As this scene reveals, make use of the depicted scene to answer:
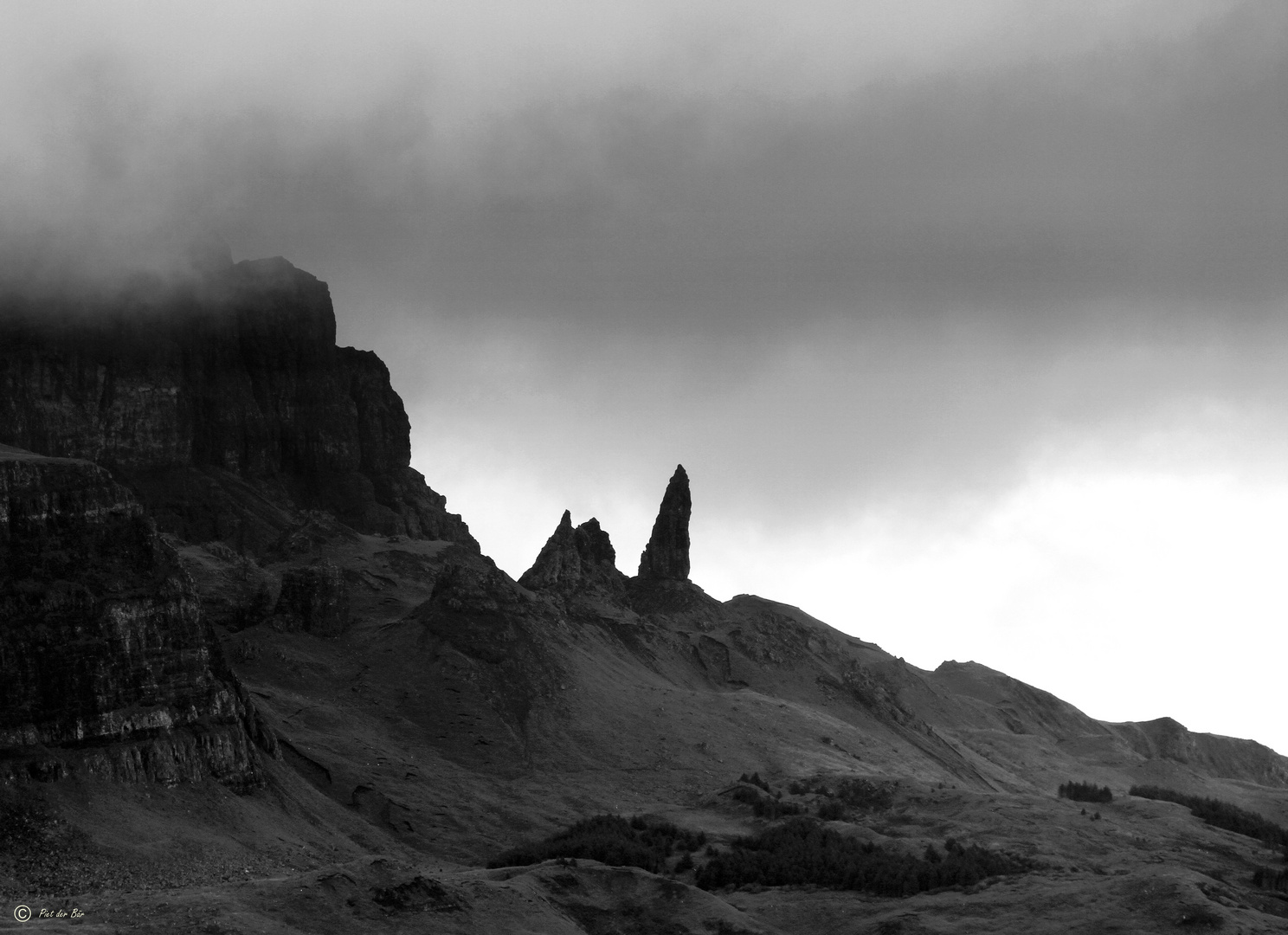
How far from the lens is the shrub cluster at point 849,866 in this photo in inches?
6004

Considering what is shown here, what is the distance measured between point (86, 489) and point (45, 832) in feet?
122

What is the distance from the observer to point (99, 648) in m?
158

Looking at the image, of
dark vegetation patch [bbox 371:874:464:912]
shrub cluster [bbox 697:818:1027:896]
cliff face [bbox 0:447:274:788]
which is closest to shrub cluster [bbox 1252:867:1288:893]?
shrub cluster [bbox 697:818:1027:896]

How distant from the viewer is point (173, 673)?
16362cm

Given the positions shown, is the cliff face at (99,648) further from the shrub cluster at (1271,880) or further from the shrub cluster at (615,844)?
the shrub cluster at (1271,880)

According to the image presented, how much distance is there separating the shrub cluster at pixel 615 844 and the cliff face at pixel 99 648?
91.2ft

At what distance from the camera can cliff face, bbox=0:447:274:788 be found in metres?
152

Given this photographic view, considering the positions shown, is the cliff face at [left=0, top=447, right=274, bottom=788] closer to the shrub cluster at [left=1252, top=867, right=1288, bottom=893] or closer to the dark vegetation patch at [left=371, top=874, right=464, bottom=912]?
the dark vegetation patch at [left=371, top=874, right=464, bottom=912]

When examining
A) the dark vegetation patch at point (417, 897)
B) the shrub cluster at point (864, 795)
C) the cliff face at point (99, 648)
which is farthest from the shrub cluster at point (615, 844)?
the dark vegetation patch at point (417, 897)

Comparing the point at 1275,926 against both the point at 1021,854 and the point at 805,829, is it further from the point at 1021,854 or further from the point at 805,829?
the point at 805,829

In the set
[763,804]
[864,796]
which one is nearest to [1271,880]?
[864,796]

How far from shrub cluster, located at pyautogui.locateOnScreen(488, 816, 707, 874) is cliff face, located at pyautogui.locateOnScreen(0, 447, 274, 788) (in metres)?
27.8

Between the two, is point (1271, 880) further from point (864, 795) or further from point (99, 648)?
point (99, 648)

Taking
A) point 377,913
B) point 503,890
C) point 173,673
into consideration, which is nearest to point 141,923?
point 377,913
